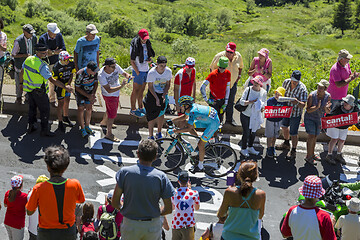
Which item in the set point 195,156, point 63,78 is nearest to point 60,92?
point 63,78

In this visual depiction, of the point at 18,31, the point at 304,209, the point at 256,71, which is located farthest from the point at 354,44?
the point at 304,209

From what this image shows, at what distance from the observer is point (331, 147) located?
1134cm

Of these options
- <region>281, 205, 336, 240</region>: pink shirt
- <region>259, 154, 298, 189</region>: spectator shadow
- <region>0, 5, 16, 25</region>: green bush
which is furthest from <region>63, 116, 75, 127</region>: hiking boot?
<region>0, 5, 16, 25</region>: green bush

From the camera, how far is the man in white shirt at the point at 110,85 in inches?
426

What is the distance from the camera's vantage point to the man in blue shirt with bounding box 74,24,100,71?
1181 cm

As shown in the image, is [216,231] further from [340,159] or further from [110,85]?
[340,159]

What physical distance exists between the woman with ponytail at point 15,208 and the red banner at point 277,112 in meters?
5.88

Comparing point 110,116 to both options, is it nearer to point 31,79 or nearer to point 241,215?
point 31,79

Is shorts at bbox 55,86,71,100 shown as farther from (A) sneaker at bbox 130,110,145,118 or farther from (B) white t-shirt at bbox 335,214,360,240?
(B) white t-shirt at bbox 335,214,360,240

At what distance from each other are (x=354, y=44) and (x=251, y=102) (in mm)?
59679

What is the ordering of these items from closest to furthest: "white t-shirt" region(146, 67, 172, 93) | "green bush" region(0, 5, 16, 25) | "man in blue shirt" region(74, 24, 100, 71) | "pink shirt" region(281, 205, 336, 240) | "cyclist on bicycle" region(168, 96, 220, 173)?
"pink shirt" region(281, 205, 336, 240) → "cyclist on bicycle" region(168, 96, 220, 173) → "white t-shirt" region(146, 67, 172, 93) → "man in blue shirt" region(74, 24, 100, 71) → "green bush" region(0, 5, 16, 25)

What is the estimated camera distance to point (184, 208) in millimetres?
6949

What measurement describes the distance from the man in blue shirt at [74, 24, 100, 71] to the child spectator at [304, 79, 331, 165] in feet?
16.6

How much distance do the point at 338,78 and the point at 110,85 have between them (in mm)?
5221
